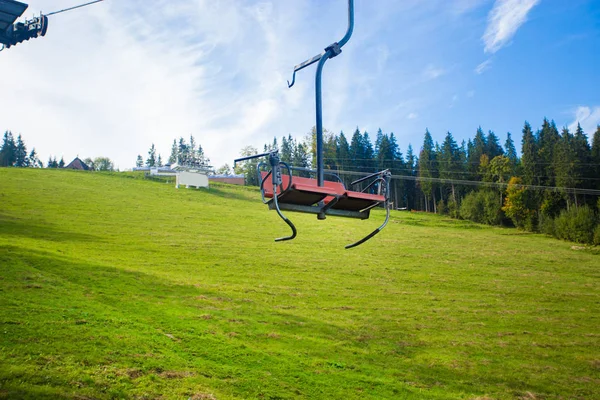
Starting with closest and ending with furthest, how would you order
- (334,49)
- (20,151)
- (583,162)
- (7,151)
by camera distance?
1. (334,49)
2. (583,162)
3. (7,151)
4. (20,151)

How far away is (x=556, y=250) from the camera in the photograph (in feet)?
145

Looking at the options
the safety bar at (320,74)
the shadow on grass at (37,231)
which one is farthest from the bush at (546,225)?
the safety bar at (320,74)

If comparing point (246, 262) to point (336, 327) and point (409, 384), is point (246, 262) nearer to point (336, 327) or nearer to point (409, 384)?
point (336, 327)

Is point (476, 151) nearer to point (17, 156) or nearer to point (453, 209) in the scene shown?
point (453, 209)

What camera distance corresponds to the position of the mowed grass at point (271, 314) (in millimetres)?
12227

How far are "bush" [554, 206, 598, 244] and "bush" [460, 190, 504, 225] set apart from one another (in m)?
11.9

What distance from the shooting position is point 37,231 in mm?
28969

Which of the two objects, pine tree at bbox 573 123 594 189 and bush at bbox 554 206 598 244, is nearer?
bush at bbox 554 206 598 244

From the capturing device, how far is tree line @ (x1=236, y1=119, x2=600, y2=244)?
189 ft

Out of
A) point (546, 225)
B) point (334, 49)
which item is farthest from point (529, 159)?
point (334, 49)

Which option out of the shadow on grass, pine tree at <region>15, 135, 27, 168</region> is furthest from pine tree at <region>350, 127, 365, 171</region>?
pine tree at <region>15, 135, 27, 168</region>

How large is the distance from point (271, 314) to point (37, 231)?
745 inches

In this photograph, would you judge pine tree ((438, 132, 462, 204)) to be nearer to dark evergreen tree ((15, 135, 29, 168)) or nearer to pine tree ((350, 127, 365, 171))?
pine tree ((350, 127, 365, 171))

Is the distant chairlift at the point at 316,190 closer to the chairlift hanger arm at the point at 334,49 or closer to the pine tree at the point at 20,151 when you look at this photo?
the chairlift hanger arm at the point at 334,49
